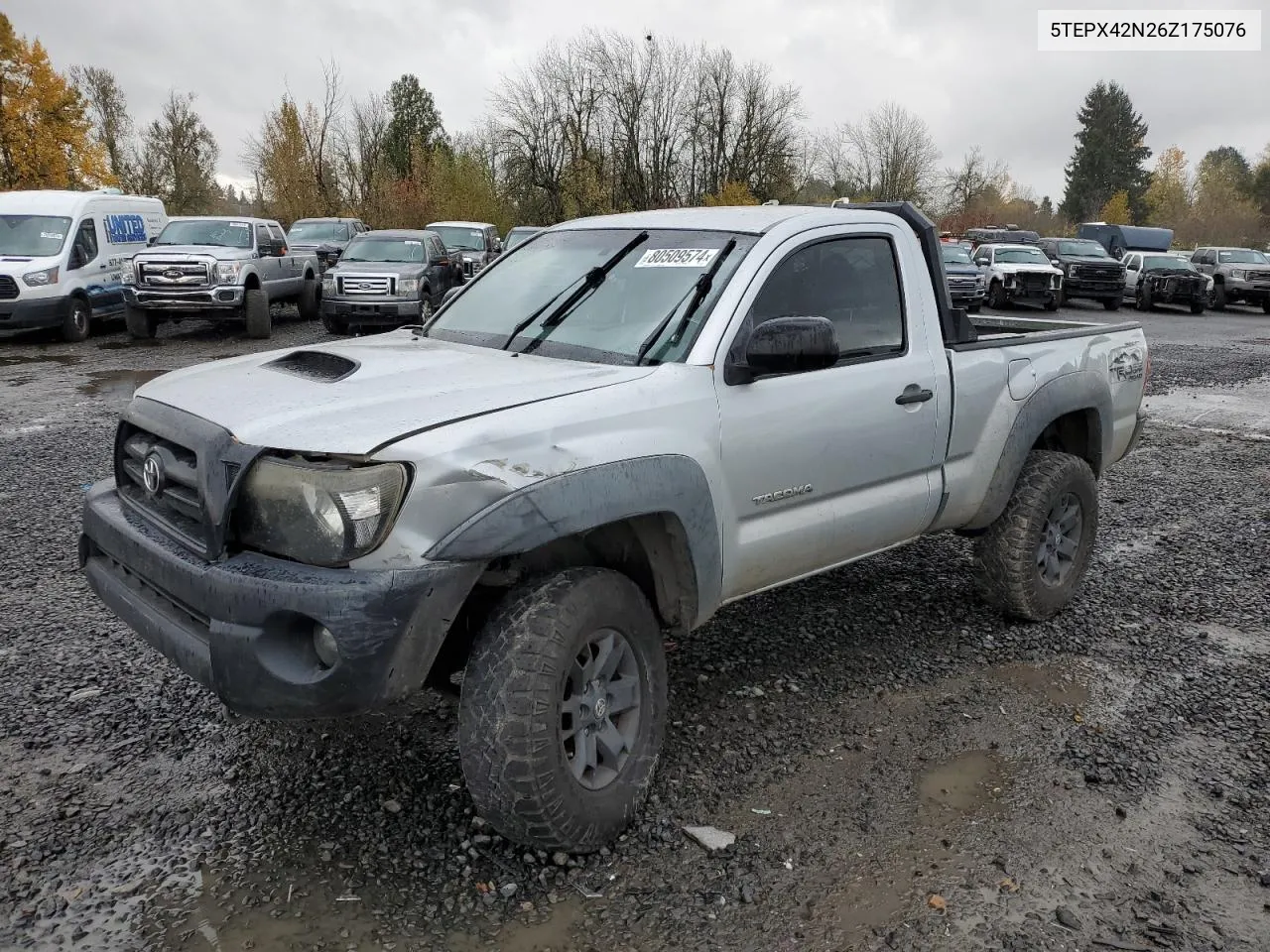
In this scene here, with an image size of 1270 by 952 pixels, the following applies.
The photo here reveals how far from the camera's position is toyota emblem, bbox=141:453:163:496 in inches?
118

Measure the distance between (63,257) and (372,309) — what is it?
4.50 metres

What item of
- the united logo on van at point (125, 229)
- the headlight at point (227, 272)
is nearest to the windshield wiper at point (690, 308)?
the headlight at point (227, 272)

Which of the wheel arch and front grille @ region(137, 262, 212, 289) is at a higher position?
front grille @ region(137, 262, 212, 289)

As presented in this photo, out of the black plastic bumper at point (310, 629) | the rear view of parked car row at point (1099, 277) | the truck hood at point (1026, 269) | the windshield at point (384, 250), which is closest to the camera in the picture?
the black plastic bumper at point (310, 629)

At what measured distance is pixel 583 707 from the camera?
9.55 ft

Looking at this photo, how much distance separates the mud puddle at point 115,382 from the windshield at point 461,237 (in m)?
10.3

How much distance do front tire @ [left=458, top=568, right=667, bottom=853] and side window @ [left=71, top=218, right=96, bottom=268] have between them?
1537 centimetres

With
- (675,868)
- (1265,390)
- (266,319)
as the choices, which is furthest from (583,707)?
(266,319)

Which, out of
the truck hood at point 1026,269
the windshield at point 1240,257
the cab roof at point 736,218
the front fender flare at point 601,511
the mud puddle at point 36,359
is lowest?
the mud puddle at point 36,359

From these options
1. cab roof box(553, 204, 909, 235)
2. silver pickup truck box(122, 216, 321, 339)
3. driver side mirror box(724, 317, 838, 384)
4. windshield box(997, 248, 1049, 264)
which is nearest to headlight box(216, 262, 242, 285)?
silver pickup truck box(122, 216, 321, 339)

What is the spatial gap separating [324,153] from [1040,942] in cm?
4856

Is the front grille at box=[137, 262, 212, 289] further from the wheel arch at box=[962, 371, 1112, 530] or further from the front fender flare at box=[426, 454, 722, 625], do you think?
the front fender flare at box=[426, 454, 722, 625]

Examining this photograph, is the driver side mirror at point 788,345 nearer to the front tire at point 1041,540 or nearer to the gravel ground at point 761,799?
the gravel ground at point 761,799

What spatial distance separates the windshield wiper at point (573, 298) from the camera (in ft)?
A: 11.9
